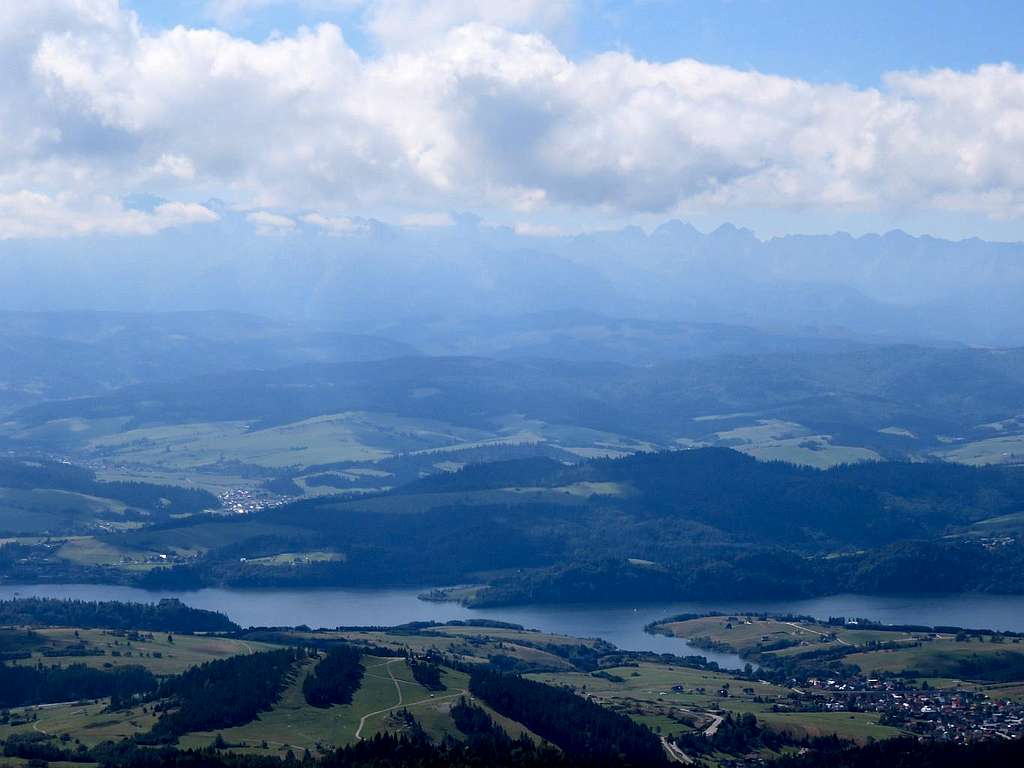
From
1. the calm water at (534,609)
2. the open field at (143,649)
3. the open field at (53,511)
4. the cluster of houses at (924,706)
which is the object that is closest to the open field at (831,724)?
the cluster of houses at (924,706)

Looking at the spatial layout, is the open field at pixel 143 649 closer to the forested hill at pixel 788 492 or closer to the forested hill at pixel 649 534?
the forested hill at pixel 649 534

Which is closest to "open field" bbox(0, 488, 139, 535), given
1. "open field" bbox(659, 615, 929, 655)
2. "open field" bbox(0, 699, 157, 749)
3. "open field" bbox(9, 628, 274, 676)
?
"open field" bbox(9, 628, 274, 676)

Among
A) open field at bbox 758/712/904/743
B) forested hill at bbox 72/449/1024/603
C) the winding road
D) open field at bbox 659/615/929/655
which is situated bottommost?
open field at bbox 758/712/904/743

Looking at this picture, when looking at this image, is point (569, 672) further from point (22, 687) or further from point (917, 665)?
point (22, 687)

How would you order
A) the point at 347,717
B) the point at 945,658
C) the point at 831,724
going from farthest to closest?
the point at 945,658 < the point at 831,724 < the point at 347,717

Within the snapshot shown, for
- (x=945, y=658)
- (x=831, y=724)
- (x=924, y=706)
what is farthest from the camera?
(x=945, y=658)

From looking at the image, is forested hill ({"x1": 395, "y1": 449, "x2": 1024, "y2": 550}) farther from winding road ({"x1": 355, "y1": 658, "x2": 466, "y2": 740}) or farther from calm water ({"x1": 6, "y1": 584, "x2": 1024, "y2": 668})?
winding road ({"x1": 355, "y1": 658, "x2": 466, "y2": 740})

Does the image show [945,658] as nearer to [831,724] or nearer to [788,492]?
[831,724]

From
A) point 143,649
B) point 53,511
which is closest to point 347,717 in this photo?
point 143,649

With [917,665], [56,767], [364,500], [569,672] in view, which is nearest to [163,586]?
[364,500]
